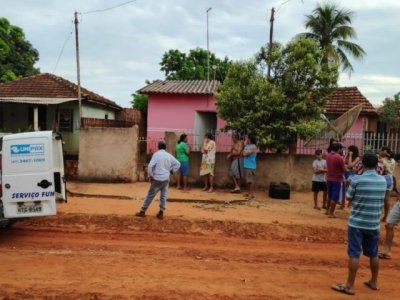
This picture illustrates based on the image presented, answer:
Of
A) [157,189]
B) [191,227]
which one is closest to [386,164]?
[191,227]

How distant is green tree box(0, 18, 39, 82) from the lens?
3006cm

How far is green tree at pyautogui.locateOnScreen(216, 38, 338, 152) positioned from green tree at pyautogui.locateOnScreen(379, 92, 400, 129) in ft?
22.8

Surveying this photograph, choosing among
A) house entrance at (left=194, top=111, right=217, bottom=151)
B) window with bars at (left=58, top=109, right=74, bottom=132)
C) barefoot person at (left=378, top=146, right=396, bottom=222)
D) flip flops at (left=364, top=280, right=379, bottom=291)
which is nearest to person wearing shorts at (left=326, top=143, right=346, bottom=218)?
barefoot person at (left=378, top=146, right=396, bottom=222)

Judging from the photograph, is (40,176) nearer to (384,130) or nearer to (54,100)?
(54,100)

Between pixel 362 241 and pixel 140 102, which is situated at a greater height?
pixel 140 102

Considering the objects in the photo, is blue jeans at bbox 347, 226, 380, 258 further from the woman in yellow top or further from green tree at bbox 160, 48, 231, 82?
green tree at bbox 160, 48, 231, 82

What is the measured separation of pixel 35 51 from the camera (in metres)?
34.4

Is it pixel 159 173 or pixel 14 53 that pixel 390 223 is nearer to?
pixel 159 173

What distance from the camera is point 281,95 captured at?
43.0 feet

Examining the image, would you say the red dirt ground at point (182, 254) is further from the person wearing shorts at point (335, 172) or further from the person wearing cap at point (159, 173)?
the person wearing shorts at point (335, 172)

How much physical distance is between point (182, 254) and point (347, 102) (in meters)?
15.9

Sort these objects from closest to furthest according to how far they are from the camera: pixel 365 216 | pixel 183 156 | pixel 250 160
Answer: pixel 365 216, pixel 250 160, pixel 183 156

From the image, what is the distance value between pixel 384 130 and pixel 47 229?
58.8 feet

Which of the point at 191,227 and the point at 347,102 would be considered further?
the point at 347,102
